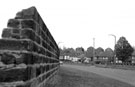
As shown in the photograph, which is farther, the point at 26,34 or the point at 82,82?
the point at 82,82

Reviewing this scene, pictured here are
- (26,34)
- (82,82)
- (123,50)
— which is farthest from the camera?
(123,50)

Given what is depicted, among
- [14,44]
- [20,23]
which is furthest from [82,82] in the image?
[14,44]

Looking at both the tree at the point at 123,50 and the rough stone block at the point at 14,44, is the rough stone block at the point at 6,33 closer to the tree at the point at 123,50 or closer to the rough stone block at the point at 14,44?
Answer: the rough stone block at the point at 14,44

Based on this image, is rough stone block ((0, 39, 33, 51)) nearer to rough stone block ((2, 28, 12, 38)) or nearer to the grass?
rough stone block ((2, 28, 12, 38))

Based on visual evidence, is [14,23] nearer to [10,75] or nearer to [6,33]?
[6,33]

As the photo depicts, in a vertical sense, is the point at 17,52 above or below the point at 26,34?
below

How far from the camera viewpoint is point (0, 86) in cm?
326

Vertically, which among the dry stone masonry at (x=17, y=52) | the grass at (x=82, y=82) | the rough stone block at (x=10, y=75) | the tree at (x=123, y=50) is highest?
the tree at (x=123, y=50)

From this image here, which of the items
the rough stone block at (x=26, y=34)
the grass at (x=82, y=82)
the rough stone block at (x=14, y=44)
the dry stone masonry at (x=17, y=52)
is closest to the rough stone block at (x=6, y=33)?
the dry stone masonry at (x=17, y=52)

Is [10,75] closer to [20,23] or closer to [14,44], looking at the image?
[14,44]

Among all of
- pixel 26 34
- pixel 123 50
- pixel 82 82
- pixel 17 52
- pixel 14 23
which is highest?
pixel 123 50

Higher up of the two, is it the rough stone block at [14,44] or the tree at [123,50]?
the tree at [123,50]

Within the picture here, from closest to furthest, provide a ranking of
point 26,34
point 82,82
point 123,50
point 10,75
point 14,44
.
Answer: point 10,75 → point 14,44 → point 26,34 → point 82,82 → point 123,50

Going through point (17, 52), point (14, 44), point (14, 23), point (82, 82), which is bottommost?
point (82, 82)
